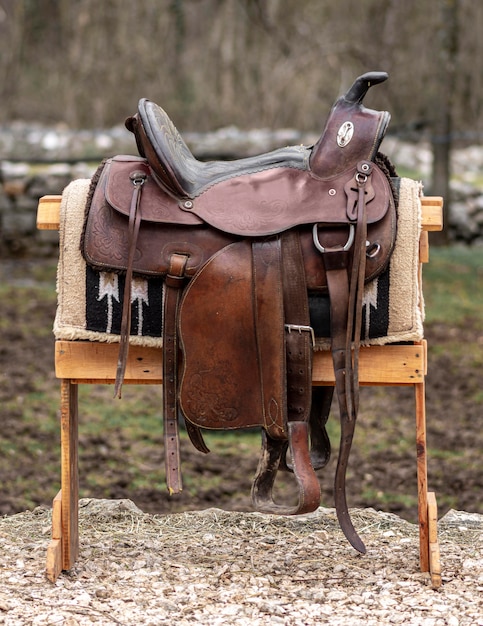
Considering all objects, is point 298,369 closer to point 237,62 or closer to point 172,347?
point 172,347

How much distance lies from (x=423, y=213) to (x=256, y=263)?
0.54m

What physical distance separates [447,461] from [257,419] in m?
2.52

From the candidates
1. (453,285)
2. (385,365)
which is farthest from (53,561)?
(453,285)

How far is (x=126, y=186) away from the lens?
2.72 meters

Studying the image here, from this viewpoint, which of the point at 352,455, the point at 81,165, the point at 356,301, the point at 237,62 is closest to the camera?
the point at 356,301

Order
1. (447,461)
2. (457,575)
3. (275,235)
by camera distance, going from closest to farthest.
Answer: (275,235) < (457,575) < (447,461)

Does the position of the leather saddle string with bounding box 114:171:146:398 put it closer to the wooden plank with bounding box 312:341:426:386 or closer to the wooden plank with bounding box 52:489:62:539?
the wooden plank with bounding box 52:489:62:539

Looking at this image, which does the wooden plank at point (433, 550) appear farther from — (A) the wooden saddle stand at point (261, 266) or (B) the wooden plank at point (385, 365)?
(B) the wooden plank at point (385, 365)

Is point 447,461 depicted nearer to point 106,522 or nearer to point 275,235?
point 106,522

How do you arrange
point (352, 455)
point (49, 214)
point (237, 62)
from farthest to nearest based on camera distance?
1. point (237, 62)
2. point (352, 455)
3. point (49, 214)

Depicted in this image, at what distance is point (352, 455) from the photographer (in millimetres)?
5051

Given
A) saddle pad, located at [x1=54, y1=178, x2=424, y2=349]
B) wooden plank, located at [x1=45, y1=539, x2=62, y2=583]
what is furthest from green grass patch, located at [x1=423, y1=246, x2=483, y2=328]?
wooden plank, located at [x1=45, y1=539, x2=62, y2=583]

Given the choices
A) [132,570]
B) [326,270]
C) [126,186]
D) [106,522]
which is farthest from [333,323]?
[106,522]

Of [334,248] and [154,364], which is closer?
[334,248]
